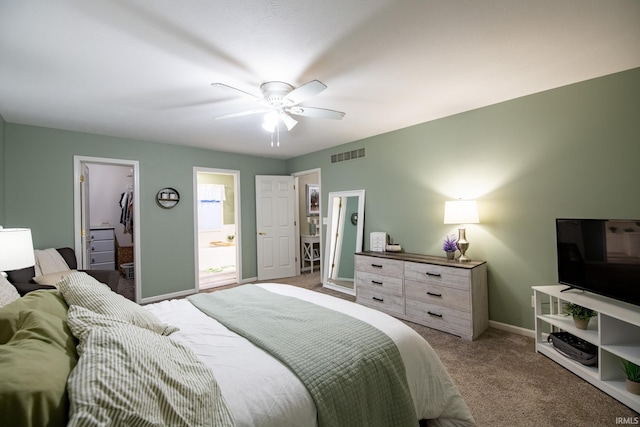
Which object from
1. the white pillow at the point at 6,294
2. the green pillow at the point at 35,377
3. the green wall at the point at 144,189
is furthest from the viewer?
the green wall at the point at 144,189

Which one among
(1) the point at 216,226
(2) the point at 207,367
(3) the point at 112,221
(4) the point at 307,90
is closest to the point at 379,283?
(4) the point at 307,90

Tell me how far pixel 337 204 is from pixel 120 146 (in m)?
3.37

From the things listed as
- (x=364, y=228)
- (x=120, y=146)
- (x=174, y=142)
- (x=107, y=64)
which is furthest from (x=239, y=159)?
(x=107, y=64)

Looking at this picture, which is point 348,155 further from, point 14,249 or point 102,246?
point 102,246

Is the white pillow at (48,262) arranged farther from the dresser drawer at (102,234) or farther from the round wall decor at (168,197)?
the dresser drawer at (102,234)

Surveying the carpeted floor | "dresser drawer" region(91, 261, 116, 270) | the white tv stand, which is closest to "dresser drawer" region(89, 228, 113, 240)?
"dresser drawer" region(91, 261, 116, 270)

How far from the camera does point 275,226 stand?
5.57 metres

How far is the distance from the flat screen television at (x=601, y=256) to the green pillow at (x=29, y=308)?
3.37m

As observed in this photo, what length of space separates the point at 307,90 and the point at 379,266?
239cm

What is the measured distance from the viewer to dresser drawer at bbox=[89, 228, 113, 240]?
5.55 meters

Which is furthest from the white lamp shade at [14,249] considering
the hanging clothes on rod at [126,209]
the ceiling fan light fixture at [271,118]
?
the hanging clothes on rod at [126,209]

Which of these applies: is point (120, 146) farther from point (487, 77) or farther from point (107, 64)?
point (487, 77)

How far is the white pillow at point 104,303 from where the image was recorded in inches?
53.4

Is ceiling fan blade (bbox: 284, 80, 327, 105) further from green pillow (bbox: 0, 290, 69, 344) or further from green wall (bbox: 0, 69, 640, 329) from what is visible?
green wall (bbox: 0, 69, 640, 329)
